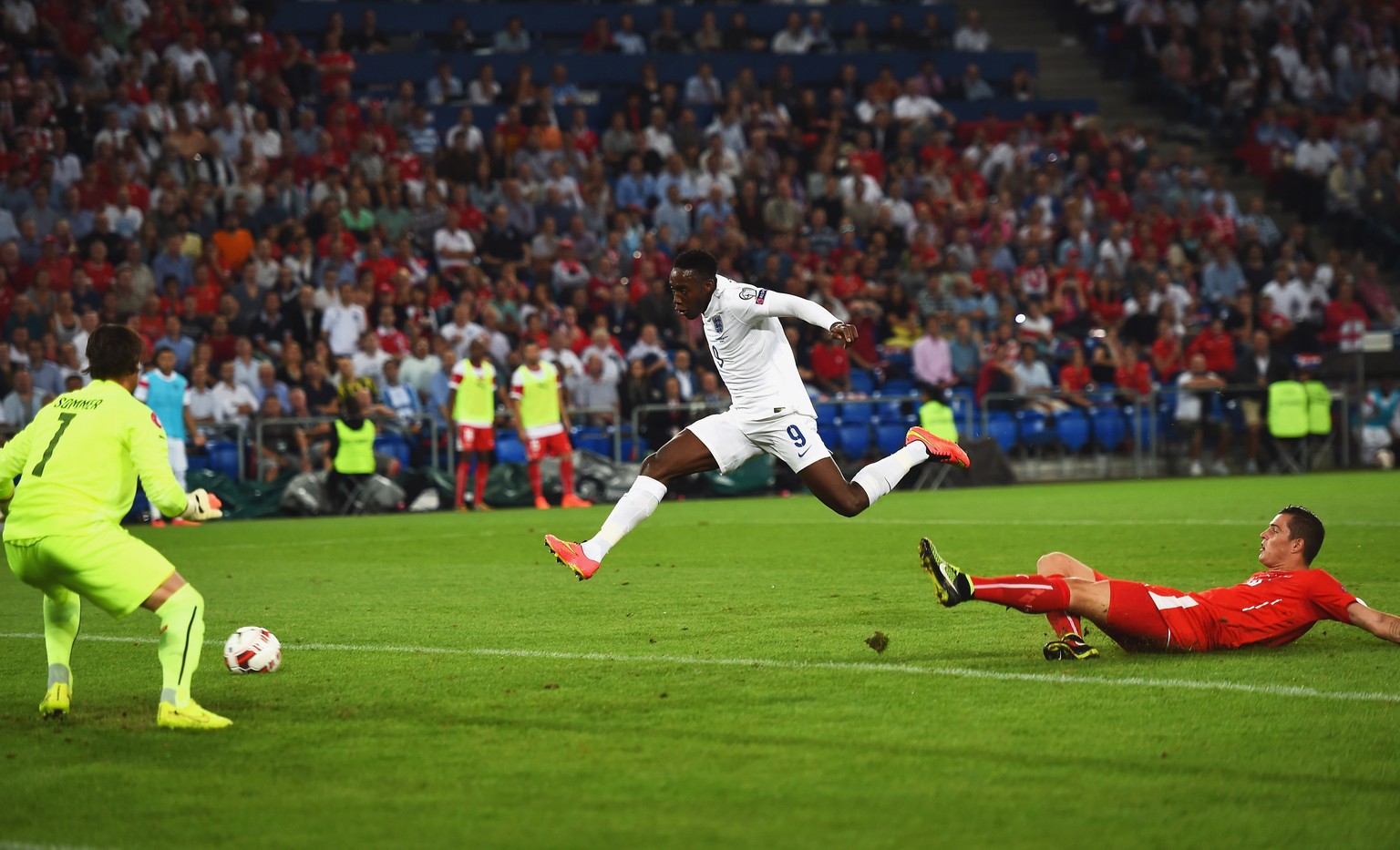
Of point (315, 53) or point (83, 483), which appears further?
point (315, 53)

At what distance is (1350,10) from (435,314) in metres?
21.9

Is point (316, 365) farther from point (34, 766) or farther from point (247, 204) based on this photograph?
point (34, 766)

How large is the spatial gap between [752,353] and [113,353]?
167 inches

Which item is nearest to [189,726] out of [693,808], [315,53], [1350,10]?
[693,808]

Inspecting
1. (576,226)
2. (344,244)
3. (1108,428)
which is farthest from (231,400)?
(1108,428)

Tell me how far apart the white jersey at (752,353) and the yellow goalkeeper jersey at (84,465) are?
400cm

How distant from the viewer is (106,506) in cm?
642

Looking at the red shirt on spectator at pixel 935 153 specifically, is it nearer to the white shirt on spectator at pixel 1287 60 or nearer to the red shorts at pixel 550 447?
the white shirt on spectator at pixel 1287 60

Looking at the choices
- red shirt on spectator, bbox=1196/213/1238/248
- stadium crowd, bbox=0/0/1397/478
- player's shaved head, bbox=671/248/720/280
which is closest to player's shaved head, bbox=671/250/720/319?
player's shaved head, bbox=671/248/720/280

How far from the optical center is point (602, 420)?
74.7 feet

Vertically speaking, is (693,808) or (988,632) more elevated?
(693,808)

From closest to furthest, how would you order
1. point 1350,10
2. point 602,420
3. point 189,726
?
point 189,726
point 602,420
point 1350,10

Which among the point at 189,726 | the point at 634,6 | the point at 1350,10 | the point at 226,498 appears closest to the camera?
the point at 189,726

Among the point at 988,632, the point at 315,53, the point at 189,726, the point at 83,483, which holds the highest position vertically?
the point at 315,53
